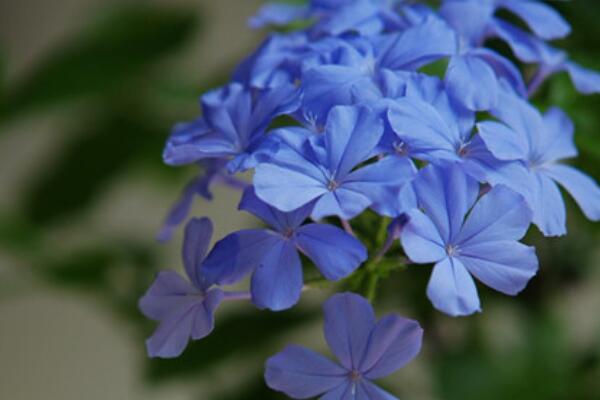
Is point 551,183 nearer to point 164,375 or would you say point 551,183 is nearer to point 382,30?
point 382,30

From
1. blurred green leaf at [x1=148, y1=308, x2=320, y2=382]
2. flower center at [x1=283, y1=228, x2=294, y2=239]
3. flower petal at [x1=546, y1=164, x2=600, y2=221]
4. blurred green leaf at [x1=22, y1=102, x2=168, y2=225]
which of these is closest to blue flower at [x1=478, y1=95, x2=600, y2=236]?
flower petal at [x1=546, y1=164, x2=600, y2=221]

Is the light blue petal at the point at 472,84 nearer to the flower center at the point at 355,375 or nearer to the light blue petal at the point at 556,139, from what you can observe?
the light blue petal at the point at 556,139

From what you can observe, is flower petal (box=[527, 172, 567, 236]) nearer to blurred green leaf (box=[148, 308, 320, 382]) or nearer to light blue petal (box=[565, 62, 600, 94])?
light blue petal (box=[565, 62, 600, 94])

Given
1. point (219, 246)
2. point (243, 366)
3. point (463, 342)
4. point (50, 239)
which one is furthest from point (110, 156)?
point (219, 246)

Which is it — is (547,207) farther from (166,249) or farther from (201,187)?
(166,249)

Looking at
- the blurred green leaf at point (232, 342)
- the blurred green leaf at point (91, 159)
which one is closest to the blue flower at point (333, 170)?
the blurred green leaf at point (232, 342)

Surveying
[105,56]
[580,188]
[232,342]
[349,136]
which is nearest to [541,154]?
[580,188]

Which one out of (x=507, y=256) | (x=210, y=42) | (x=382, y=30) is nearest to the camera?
(x=507, y=256)
